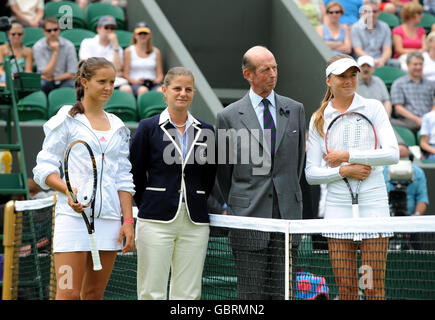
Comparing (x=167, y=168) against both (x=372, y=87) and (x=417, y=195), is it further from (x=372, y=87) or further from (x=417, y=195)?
(x=372, y=87)

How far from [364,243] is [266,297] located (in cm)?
70

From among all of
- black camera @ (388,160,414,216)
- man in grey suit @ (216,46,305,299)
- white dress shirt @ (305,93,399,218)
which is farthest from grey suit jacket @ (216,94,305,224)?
black camera @ (388,160,414,216)

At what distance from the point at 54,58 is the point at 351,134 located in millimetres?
5800

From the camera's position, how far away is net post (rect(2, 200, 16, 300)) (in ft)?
20.6

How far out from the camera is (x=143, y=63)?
1024 centimetres

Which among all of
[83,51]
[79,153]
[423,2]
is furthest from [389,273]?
[423,2]

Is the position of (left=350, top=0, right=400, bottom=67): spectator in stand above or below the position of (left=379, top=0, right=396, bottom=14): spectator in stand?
below

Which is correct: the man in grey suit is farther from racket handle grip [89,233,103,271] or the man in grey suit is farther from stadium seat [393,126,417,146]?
stadium seat [393,126,417,146]

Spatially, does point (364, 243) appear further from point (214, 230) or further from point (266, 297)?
point (214, 230)

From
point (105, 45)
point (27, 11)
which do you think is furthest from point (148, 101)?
point (27, 11)

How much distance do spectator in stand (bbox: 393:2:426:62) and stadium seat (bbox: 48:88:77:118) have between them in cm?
531

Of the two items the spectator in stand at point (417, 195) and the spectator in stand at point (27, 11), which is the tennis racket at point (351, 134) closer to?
the spectator in stand at point (417, 195)
